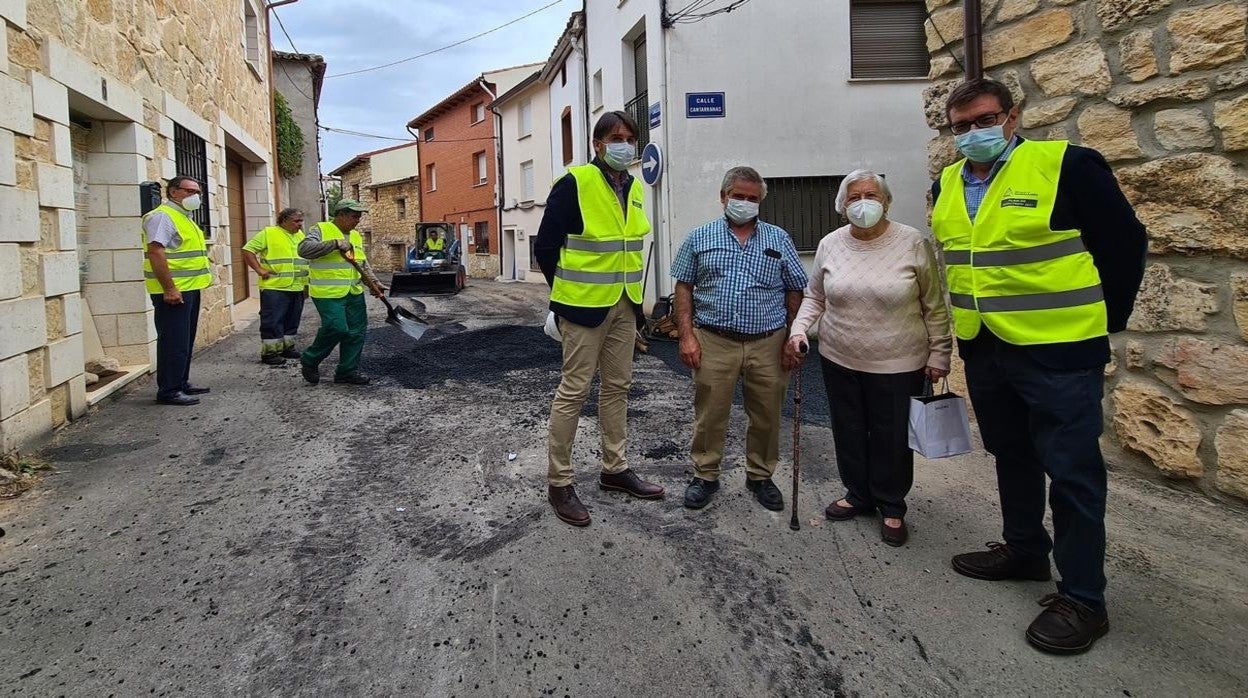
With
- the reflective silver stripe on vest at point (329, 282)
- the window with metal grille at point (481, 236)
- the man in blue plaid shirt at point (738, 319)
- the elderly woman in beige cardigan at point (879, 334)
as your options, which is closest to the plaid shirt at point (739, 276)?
the man in blue plaid shirt at point (738, 319)

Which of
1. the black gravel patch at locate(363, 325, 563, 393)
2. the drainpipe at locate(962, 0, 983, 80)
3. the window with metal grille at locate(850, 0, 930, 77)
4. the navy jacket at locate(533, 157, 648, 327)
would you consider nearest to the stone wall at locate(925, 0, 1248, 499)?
the drainpipe at locate(962, 0, 983, 80)

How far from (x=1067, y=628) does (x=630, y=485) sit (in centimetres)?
192

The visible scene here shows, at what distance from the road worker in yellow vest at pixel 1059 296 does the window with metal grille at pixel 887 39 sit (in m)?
8.48

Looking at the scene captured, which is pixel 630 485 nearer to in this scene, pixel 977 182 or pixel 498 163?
Result: pixel 977 182

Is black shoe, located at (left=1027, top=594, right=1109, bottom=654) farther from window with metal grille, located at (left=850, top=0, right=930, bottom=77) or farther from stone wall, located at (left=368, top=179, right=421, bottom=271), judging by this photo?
stone wall, located at (left=368, top=179, right=421, bottom=271)

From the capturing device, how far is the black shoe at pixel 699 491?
343cm

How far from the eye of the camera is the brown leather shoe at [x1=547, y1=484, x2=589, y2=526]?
322 cm

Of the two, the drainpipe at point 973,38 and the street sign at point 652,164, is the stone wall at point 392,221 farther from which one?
the drainpipe at point 973,38

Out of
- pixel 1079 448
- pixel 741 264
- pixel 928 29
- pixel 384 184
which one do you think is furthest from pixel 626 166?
pixel 384 184

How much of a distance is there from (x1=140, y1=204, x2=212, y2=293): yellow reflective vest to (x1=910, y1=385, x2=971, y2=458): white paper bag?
523 centimetres

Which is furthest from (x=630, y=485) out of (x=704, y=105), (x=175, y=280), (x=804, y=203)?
(x=804, y=203)

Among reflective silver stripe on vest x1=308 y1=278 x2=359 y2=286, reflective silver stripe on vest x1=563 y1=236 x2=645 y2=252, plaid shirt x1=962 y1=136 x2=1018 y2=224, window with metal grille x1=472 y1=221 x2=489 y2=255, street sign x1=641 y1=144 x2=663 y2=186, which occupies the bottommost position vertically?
reflective silver stripe on vest x1=308 y1=278 x2=359 y2=286

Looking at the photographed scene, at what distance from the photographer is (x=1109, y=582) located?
270 cm

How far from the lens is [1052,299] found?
2301 millimetres
